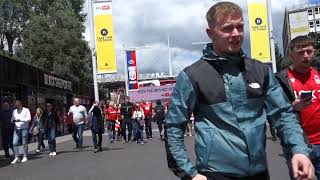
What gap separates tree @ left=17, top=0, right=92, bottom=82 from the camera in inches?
2005

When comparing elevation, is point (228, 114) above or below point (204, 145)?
above

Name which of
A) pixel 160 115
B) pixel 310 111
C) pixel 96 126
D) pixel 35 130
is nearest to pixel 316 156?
pixel 310 111

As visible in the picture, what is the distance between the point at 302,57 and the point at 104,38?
2454 cm

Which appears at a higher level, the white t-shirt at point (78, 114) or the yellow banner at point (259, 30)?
the yellow banner at point (259, 30)

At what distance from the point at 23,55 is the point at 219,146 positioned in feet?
171

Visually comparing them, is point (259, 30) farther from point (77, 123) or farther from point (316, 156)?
point (316, 156)

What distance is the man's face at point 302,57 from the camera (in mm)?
4961

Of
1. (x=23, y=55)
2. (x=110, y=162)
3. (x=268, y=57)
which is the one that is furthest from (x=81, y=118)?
(x=23, y=55)

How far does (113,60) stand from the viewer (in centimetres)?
2961

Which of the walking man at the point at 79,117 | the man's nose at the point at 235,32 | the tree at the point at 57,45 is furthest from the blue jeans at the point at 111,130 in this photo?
the tree at the point at 57,45

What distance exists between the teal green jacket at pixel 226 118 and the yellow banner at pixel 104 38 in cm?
2566

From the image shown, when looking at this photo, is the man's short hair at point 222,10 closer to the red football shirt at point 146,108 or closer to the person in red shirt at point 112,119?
the person in red shirt at point 112,119

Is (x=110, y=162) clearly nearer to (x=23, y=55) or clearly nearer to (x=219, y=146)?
(x=219, y=146)

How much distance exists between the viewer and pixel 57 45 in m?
51.1
